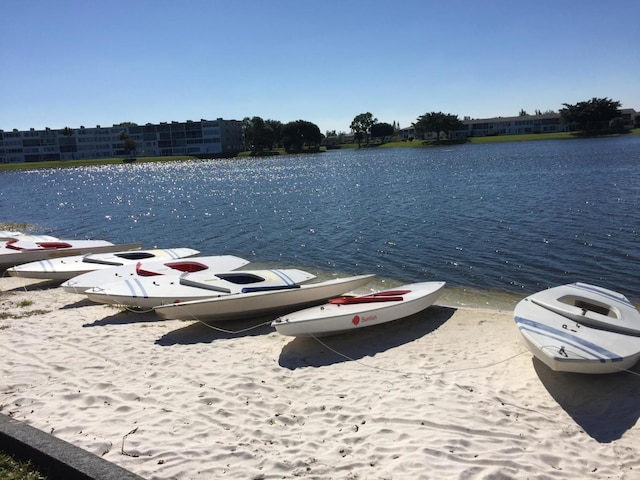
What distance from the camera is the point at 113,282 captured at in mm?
12953

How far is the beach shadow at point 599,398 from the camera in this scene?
6633 mm

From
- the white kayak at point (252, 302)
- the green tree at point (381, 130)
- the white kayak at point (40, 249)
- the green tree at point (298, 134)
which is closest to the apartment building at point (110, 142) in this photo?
the green tree at point (298, 134)

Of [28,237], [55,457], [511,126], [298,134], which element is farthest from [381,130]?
[55,457]

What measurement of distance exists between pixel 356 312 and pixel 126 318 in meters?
5.69

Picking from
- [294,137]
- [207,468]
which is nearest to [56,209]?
[207,468]

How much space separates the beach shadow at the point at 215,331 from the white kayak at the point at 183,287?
0.74 meters

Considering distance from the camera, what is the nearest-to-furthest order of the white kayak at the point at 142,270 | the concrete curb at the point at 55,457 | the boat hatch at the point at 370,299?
the concrete curb at the point at 55,457 → the boat hatch at the point at 370,299 → the white kayak at the point at 142,270

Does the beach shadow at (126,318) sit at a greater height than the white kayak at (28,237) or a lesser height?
lesser

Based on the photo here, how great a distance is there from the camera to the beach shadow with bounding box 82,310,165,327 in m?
11.1

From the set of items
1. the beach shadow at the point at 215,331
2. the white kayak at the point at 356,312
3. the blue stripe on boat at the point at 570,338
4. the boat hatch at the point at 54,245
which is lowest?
the beach shadow at the point at 215,331

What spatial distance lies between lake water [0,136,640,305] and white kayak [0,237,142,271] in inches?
194

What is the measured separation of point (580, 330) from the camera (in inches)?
333

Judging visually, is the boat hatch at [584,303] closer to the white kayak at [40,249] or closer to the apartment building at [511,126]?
the white kayak at [40,249]

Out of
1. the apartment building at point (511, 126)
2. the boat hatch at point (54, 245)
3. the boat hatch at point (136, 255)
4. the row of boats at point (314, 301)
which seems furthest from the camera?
the apartment building at point (511, 126)
